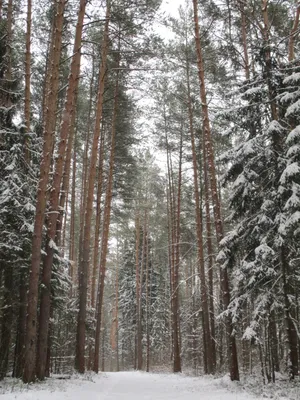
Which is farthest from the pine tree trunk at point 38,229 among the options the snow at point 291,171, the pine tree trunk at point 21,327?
the snow at point 291,171

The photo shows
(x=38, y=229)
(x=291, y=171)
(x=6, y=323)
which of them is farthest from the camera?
(x=6, y=323)

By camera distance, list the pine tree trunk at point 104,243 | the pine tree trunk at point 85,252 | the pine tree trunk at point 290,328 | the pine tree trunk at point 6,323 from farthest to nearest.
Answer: the pine tree trunk at point 104,243 → the pine tree trunk at point 85,252 → the pine tree trunk at point 6,323 → the pine tree trunk at point 290,328

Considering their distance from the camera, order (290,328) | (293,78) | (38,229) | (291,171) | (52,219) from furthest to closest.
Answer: (52,219) → (293,78) → (38,229) → (290,328) → (291,171)

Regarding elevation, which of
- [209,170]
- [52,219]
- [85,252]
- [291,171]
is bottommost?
[85,252]

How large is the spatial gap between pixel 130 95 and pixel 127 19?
5.75 metres

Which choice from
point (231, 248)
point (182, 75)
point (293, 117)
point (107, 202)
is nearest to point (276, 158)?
point (293, 117)

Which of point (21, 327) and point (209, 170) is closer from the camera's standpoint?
point (21, 327)

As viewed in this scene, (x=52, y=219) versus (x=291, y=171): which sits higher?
(x=291, y=171)

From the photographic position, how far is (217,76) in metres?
15.3

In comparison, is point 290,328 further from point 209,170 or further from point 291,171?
point 209,170

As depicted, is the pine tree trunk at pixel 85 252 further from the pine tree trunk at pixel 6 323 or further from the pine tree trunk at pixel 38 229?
the pine tree trunk at pixel 38 229

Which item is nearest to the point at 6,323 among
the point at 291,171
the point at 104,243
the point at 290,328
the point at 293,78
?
the point at 290,328

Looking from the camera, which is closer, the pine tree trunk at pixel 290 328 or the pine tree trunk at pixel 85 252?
the pine tree trunk at pixel 290 328

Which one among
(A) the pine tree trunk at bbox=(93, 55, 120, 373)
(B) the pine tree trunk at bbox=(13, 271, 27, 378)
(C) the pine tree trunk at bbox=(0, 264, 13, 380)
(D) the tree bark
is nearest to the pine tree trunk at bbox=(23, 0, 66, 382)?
(D) the tree bark
